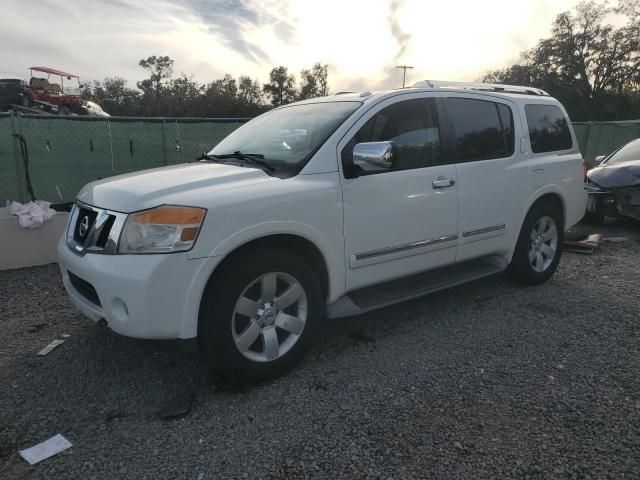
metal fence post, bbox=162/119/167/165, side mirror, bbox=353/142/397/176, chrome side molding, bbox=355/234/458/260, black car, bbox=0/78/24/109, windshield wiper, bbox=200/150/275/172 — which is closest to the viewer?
side mirror, bbox=353/142/397/176

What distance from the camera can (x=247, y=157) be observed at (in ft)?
11.2

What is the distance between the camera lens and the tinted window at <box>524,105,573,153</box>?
464 cm

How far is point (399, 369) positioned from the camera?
3.21 m

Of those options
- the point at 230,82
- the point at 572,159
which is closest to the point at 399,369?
the point at 572,159

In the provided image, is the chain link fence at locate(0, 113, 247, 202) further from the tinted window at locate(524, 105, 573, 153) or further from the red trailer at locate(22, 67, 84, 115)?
the red trailer at locate(22, 67, 84, 115)

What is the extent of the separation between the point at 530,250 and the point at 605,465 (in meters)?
2.74

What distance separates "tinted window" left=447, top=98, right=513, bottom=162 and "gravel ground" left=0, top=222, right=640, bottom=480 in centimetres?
139

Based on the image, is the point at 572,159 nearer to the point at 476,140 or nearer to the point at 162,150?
the point at 476,140

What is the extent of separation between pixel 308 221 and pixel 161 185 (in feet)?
2.97

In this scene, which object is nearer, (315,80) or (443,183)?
(443,183)

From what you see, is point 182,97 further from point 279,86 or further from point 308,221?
point 308,221

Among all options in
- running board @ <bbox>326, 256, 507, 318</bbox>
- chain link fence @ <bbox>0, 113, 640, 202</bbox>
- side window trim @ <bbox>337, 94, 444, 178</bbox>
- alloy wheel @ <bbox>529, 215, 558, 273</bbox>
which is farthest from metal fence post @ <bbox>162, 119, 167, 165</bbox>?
alloy wheel @ <bbox>529, 215, 558, 273</bbox>

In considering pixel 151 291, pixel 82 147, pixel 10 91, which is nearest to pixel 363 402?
pixel 151 291

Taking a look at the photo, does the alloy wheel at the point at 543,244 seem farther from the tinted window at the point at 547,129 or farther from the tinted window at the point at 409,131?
the tinted window at the point at 409,131
